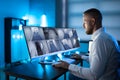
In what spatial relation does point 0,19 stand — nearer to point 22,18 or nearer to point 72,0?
point 22,18

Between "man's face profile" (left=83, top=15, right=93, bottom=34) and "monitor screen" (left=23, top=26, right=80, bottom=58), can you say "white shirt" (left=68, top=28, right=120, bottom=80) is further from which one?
"monitor screen" (left=23, top=26, right=80, bottom=58)

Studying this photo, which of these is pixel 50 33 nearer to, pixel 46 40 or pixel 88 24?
pixel 46 40

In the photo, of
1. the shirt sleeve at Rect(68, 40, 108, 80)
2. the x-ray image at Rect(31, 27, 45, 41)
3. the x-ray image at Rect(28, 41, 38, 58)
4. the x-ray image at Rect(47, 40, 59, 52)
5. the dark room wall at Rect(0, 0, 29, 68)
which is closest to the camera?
the shirt sleeve at Rect(68, 40, 108, 80)

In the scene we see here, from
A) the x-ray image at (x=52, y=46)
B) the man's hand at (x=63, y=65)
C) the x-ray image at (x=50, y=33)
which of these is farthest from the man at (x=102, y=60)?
the x-ray image at (x=50, y=33)

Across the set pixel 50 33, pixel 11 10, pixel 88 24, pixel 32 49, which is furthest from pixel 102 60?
pixel 11 10

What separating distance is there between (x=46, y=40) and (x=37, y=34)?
0.17m

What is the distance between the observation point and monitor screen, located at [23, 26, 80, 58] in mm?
1658

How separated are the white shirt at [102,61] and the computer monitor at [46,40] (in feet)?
1.86

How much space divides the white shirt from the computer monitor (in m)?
0.57

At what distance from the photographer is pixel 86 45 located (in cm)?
361

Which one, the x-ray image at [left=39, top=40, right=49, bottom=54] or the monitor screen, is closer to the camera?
the monitor screen

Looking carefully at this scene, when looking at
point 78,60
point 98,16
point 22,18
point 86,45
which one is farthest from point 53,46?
point 22,18

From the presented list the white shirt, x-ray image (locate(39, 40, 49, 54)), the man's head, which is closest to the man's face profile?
the man's head

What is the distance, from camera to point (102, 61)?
1247 mm
